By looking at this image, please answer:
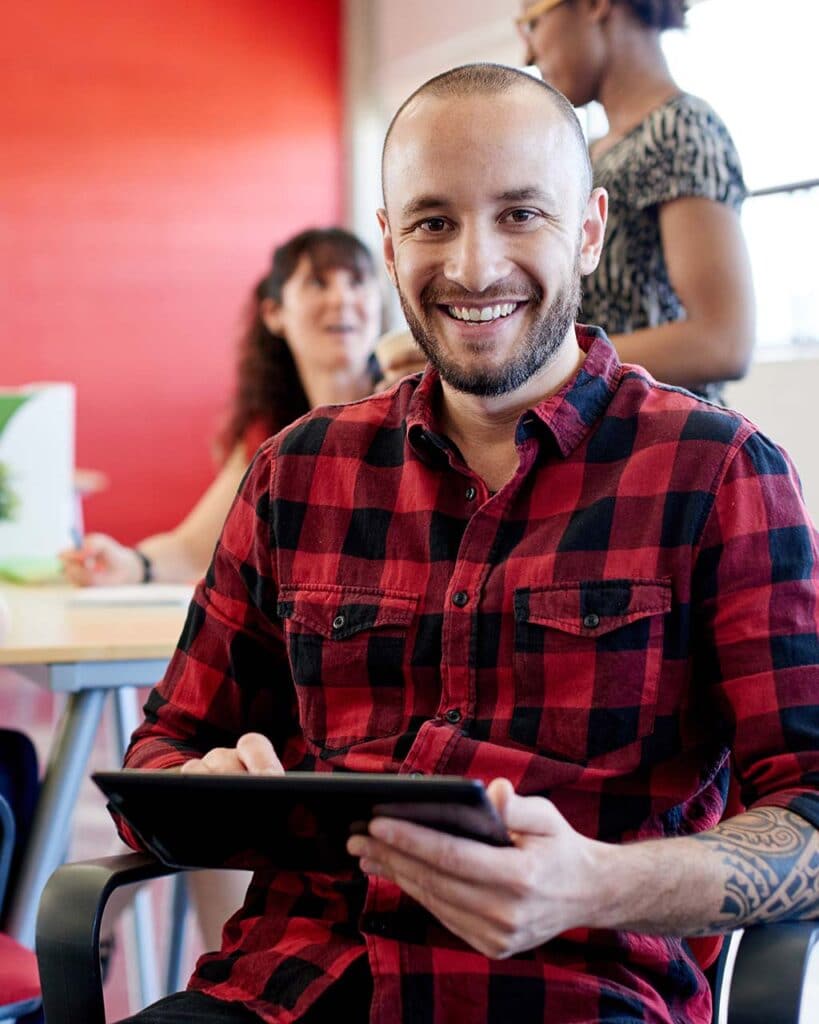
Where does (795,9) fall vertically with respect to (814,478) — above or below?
above

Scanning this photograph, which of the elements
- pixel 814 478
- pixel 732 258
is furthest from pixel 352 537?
pixel 814 478

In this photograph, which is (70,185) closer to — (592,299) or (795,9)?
(795,9)

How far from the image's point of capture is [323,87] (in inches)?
277

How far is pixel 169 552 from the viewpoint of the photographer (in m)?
3.11

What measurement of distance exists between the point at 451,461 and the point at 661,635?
0.27 m

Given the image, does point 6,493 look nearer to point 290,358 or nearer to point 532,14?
point 290,358

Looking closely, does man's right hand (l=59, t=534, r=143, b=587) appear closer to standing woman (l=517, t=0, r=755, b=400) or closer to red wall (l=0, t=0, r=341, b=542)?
standing woman (l=517, t=0, r=755, b=400)

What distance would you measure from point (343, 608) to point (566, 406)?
11.2 inches

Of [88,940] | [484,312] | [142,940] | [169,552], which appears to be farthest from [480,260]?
[169,552]

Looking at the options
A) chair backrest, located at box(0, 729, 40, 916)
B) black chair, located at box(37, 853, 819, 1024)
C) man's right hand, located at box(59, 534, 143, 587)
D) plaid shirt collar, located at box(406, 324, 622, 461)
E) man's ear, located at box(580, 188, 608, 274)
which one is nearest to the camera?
black chair, located at box(37, 853, 819, 1024)

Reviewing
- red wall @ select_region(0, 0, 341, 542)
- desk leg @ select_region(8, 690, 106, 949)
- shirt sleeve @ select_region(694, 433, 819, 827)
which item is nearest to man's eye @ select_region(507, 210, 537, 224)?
shirt sleeve @ select_region(694, 433, 819, 827)

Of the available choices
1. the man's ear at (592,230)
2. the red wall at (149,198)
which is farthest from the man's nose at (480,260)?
the red wall at (149,198)

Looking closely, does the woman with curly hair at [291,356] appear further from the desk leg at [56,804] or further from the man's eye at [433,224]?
the man's eye at [433,224]

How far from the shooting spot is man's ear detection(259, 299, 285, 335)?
3207 millimetres
